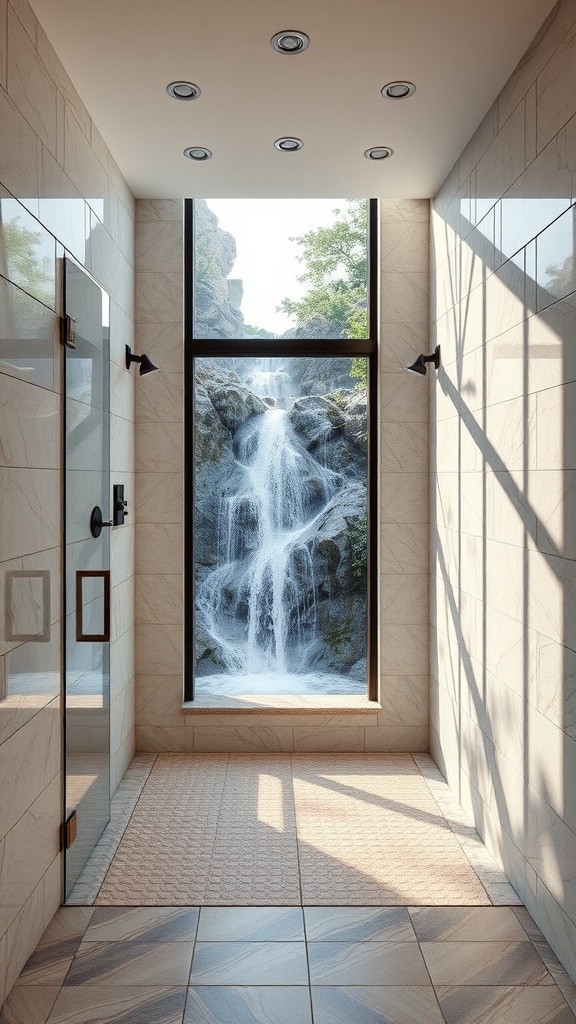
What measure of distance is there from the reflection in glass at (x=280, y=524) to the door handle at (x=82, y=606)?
1211 millimetres

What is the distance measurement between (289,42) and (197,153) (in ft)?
2.92

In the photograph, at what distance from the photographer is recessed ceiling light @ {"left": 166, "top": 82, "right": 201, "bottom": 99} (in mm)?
2648

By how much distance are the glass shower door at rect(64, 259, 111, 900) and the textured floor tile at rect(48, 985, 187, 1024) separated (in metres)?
0.53

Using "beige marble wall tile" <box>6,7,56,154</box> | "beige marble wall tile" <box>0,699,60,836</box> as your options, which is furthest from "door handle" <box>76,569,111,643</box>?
"beige marble wall tile" <box>6,7,56,154</box>

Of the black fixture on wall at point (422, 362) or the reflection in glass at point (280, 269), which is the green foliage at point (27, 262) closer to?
the reflection in glass at point (280, 269)

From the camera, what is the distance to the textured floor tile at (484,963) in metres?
2.03

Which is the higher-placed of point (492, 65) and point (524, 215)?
point (492, 65)

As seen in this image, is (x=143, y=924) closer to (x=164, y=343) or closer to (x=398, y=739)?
(x=398, y=739)

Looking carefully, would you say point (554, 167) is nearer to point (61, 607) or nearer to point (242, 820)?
point (61, 607)

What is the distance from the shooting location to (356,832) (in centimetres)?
295

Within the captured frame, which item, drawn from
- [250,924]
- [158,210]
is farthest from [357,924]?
[158,210]

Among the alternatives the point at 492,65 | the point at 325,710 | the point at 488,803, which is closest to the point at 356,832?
the point at 488,803

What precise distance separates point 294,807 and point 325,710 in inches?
27.9

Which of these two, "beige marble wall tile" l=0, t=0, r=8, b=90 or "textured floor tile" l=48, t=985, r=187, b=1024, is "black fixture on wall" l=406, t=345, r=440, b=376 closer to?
"beige marble wall tile" l=0, t=0, r=8, b=90
